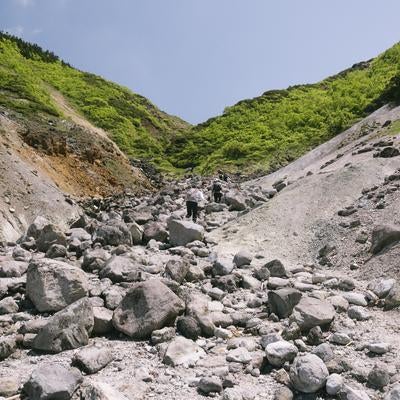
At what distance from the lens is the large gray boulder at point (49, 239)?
13344 millimetres

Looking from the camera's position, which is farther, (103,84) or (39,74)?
(103,84)

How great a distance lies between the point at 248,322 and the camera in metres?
8.25

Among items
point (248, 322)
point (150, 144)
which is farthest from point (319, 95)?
point (248, 322)

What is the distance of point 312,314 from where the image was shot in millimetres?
7801

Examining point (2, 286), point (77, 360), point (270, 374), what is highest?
point (2, 286)

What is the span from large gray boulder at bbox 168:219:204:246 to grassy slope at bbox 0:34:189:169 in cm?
3884

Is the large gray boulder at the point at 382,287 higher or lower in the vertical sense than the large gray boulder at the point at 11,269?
lower

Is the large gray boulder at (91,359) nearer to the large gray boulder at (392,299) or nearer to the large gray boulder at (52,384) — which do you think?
the large gray boulder at (52,384)

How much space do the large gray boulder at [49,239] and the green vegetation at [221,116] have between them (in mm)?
26967

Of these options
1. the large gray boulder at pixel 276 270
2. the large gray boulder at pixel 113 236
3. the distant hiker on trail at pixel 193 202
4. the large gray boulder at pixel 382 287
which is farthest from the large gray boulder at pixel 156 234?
the large gray boulder at pixel 382 287

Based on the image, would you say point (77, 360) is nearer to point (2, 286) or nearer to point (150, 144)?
point (2, 286)

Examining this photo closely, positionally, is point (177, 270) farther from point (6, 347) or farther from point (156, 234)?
point (156, 234)

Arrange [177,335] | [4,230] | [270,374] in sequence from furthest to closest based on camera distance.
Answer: [4,230] < [177,335] < [270,374]

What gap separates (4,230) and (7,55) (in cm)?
5919
